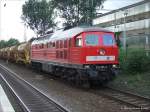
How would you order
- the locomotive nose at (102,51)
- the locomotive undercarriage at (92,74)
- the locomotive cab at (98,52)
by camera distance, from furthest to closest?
the locomotive nose at (102,51)
the locomotive cab at (98,52)
the locomotive undercarriage at (92,74)

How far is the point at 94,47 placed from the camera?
18.8 metres

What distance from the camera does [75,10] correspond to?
136ft

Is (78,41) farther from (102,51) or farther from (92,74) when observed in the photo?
(92,74)

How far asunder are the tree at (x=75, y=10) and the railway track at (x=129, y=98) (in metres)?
21.0

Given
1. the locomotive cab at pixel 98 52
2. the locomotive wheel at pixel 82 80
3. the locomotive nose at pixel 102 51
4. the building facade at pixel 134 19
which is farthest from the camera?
the building facade at pixel 134 19

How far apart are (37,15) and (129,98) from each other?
47.7 m

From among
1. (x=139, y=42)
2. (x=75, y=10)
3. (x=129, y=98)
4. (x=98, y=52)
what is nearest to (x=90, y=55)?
(x=98, y=52)

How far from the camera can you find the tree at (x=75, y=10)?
3978cm

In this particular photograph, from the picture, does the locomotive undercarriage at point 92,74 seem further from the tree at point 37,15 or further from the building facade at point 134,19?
the tree at point 37,15

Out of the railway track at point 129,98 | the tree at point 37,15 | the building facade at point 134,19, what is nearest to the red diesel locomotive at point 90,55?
the railway track at point 129,98

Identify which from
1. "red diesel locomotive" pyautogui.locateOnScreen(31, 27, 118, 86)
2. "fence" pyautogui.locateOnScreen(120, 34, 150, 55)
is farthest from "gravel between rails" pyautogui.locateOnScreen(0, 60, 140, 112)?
"fence" pyautogui.locateOnScreen(120, 34, 150, 55)

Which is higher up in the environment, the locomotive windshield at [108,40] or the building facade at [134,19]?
the building facade at [134,19]

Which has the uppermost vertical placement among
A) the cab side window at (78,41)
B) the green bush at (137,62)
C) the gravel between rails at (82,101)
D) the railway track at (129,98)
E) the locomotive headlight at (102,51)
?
the cab side window at (78,41)

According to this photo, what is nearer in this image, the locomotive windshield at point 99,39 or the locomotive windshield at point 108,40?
the locomotive windshield at point 99,39
